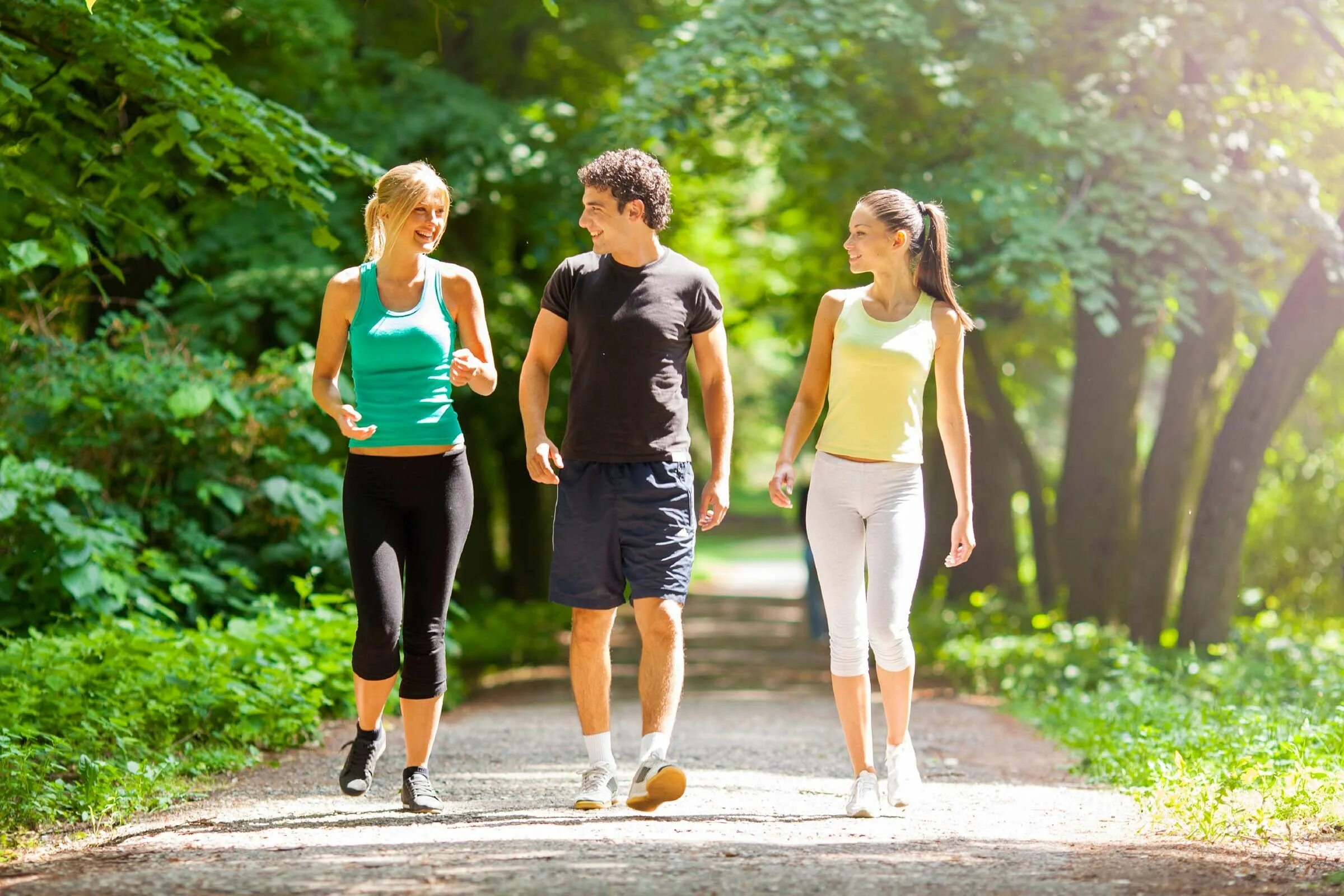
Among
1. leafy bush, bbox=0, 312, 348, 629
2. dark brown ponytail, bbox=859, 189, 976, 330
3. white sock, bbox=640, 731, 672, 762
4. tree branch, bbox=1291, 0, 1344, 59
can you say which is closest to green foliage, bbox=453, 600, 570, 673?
leafy bush, bbox=0, 312, 348, 629

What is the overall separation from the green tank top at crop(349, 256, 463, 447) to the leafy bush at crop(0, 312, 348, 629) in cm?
367

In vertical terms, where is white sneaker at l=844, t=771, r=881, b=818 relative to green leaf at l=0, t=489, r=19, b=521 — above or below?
below

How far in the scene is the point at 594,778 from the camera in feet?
17.9

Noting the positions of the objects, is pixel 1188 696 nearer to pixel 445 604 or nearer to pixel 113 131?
pixel 445 604

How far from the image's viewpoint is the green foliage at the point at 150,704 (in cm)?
565

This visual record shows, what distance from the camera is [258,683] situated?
737cm

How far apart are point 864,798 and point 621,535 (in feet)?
4.12

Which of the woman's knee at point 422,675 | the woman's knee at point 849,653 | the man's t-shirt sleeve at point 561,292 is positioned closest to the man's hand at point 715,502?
the woman's knee at point 849,653

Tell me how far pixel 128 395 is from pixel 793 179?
24.2 ft

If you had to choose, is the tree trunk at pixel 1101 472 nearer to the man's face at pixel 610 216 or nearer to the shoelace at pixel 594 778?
the man's face at pixel 610 216

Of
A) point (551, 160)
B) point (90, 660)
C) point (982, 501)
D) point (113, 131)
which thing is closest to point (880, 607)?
point (90, 660)

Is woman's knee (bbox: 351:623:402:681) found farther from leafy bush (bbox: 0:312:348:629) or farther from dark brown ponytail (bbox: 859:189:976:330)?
leafy bush (bbox: 0:312:348:629)

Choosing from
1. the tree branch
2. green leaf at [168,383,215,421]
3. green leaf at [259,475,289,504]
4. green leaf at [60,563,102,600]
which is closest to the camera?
green leaf at [60,563,102,600]

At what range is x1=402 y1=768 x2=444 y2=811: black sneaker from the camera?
5.33 m
